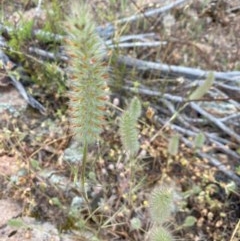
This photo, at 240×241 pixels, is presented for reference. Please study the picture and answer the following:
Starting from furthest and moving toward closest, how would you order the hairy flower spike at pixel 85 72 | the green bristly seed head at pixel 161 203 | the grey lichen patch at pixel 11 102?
the grey lichen patch at pixel 11 102
the green bristly seed head at pixel 161 203
the hairy flower spike at pixel 85 72

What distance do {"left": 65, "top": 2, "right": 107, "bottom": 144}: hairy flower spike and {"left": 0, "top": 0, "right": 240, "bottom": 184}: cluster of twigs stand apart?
3.02 feet

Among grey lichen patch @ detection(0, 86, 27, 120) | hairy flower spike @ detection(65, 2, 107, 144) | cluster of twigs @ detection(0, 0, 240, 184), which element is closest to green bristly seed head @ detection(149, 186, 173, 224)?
hairy flower spike @ detection(65, 2, 107, 144)

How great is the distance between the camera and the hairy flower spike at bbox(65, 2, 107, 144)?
3.48ft

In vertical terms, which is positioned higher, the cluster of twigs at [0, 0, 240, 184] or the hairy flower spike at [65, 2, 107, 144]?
the hairy flower spike at [65, 2, 107, 144]

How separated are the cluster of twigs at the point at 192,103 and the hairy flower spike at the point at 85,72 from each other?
3.02 feet

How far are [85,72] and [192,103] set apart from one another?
1.28m

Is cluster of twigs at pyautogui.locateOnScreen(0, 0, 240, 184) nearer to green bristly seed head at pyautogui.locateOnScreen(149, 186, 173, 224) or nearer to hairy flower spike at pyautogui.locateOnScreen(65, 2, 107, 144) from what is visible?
green bristly seed head at pyautogui.locateOnScreen(149, 186, 173, 224)

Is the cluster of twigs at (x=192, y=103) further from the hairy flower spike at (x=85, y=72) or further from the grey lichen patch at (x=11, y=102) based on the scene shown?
the hairy flower spike at (x=85, y=72)

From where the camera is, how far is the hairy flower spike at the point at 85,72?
1.06 metres

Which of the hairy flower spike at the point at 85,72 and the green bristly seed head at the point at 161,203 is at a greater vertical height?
the hairy flower spike at the point at 85,72

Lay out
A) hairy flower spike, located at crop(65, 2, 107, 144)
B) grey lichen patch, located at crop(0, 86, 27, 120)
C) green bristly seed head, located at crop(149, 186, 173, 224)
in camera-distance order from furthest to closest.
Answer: grey lichen patch, located at crop(0, 86, 27, 120)
green bristly seed head, located at crop(149, 186, 173, 224)
hairy flower spike, located at crop(65, 2, 107, 144)

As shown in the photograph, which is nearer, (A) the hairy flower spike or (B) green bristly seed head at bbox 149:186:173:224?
(A) the hairy flower spike

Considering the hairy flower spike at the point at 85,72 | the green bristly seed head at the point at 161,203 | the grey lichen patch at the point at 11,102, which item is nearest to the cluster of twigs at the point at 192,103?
the grey lichen patch at the point at 11,102

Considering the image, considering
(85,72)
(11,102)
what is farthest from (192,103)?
(85,72)
